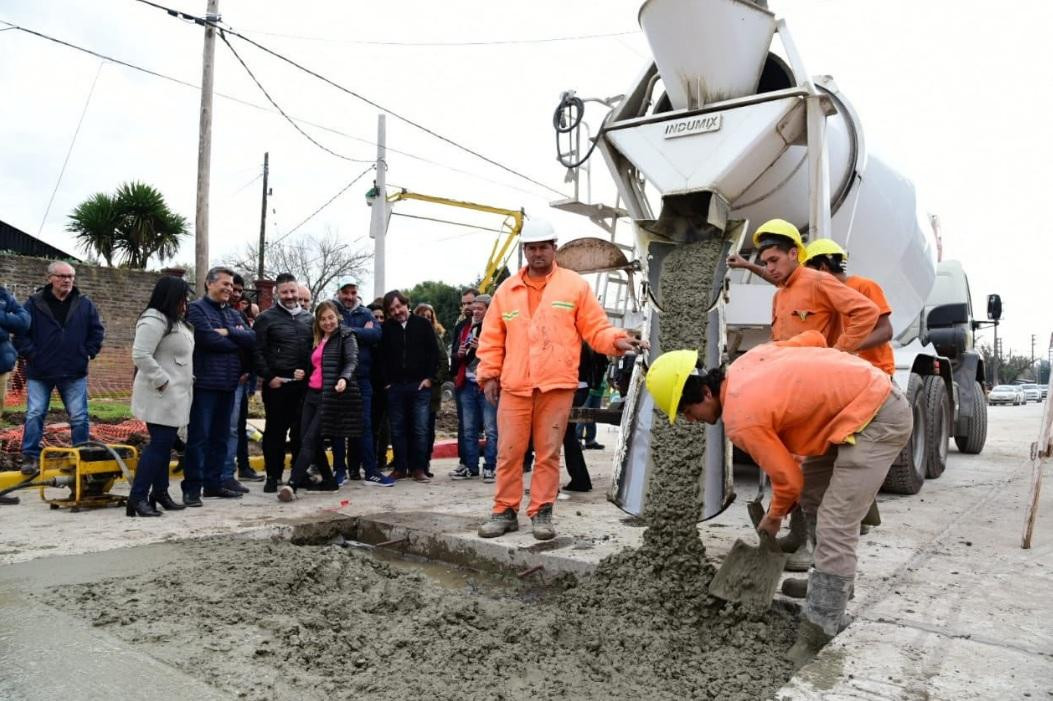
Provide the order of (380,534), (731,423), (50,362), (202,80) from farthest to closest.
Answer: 1. (202,80)
2. (50,362)
3. (380,534)
4. (731,423)

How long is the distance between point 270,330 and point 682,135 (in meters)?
3.56

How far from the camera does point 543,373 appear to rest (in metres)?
4.64

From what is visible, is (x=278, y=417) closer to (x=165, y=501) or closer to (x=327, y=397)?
(x=327, y=397)

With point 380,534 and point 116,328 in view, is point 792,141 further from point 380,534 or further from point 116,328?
point 116,328

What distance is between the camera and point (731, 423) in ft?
9.18

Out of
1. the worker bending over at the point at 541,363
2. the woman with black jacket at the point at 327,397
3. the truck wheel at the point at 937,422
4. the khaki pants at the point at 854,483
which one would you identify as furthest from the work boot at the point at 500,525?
the truck wheel at the point at 937,422

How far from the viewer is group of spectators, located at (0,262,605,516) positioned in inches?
202

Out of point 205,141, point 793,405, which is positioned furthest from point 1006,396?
point 793,405

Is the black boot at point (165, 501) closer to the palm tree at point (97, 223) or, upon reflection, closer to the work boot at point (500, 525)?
the work boot at point (500, 525)

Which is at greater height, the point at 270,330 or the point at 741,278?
the point at 741,278

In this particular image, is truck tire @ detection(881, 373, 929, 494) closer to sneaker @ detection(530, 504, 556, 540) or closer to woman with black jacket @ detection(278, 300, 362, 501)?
sneaker @ detection(530, 504, 556, 540)

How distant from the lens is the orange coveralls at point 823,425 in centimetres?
277

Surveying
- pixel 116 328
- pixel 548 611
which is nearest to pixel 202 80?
pixel 116 328

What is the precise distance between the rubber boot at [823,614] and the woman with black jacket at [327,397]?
404cm
